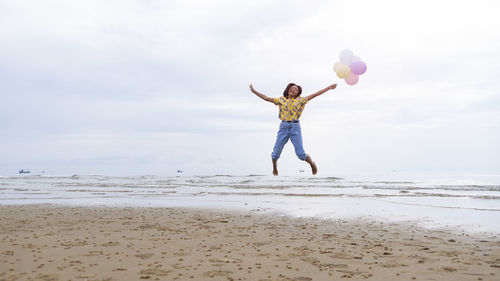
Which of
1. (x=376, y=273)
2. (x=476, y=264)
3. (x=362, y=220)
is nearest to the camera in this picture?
(x=376, y=273)

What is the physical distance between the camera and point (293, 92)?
723 centimetres

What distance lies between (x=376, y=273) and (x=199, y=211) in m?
9.96

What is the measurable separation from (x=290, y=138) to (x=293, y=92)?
936mm

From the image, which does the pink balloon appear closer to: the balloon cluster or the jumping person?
the balloon cluster

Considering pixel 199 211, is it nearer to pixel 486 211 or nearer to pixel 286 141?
pixel 286 141

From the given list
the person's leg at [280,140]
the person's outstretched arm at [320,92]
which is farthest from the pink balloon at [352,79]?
the person's leg at [280,140]

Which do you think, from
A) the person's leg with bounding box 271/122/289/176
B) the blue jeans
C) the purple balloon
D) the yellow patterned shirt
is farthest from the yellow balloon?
the person's leg with bounding box 271/122/289/176

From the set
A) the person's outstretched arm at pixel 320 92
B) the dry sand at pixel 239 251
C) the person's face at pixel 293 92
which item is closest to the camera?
the dry sand at pixel 239 251

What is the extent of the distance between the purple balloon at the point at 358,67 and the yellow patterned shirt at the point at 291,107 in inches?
42.6

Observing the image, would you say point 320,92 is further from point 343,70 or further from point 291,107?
point 291,107

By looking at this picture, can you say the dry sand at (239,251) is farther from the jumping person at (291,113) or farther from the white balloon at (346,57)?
the white balloon at (346,57)

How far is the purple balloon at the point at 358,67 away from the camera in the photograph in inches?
287

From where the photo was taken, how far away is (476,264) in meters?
6.89

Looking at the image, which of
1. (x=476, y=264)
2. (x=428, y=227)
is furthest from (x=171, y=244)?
(x=428, y=227)
